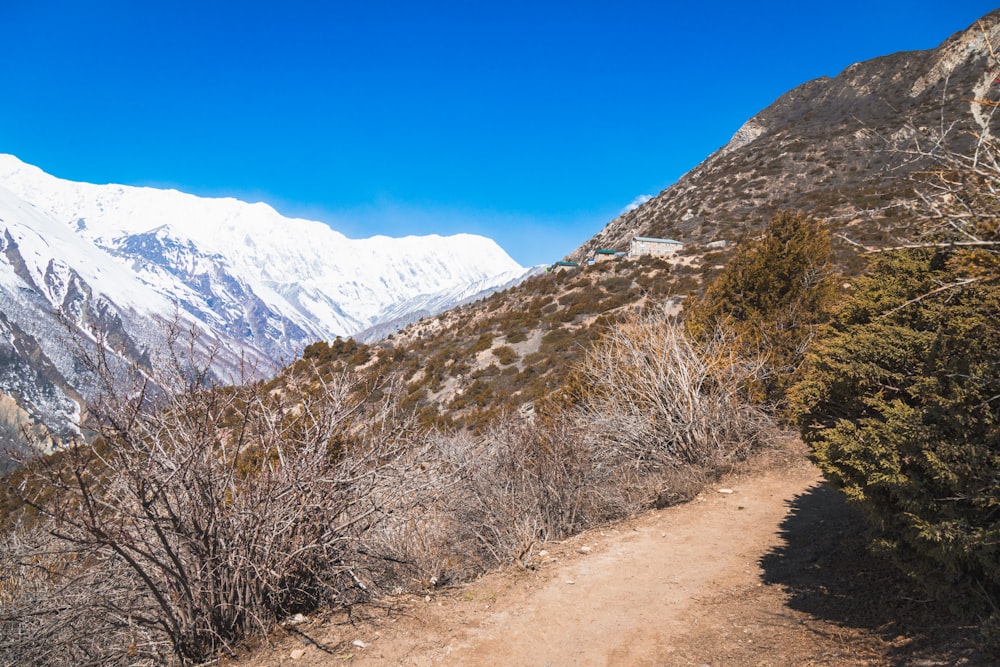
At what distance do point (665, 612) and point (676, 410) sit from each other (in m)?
4.12

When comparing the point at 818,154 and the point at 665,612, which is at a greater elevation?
the point at 818,154

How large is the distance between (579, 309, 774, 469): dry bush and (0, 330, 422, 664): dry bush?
4.81 m

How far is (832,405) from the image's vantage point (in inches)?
167

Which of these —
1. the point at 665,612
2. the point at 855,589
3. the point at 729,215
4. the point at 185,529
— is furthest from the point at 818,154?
the point at 185,529

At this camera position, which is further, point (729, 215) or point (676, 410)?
point (729, 215)

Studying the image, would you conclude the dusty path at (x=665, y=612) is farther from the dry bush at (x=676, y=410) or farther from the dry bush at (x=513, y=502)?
the dry bush at (x=676, y=410)

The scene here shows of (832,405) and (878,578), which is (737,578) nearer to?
(878,578)

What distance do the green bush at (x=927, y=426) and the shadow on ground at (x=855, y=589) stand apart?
36 cm

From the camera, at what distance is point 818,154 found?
50844mm

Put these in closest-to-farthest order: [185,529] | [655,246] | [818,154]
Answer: [185,529], [655,246], [818,154]

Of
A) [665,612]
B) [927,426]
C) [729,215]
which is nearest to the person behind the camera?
[927,426]

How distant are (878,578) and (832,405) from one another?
1.45 meters

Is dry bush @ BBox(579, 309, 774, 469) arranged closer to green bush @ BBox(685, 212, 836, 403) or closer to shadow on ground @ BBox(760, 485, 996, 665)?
green bush @ BBox(685, 212, 836, 403)

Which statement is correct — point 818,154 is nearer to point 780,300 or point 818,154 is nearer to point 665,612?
point 780,300
